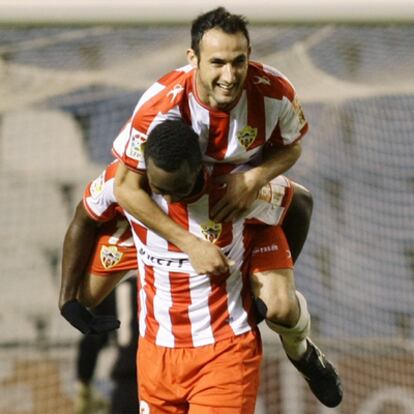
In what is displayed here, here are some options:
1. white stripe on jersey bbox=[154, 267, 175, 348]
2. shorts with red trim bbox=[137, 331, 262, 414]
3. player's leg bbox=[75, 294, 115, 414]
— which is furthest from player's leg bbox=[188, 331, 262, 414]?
player's leg bbox=[75, 294, 115, 414]

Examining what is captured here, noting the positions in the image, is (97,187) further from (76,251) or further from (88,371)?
(88,371)

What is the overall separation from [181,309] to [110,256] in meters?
0.34

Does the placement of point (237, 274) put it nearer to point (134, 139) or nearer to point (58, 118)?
point (134, 139)

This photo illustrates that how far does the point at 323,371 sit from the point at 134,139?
1053mm

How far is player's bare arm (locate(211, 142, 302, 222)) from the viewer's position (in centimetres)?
331

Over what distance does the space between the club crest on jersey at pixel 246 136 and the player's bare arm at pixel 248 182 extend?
70mm

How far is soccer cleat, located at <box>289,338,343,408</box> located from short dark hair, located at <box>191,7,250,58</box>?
1.08 meters

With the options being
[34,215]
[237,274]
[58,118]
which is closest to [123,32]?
[58,118]

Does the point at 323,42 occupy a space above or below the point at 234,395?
above

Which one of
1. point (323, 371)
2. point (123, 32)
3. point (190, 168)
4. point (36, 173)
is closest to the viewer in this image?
point (190, 168)

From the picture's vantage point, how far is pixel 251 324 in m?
3.59

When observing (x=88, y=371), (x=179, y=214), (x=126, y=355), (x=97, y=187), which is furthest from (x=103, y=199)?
(x=88, y=371)

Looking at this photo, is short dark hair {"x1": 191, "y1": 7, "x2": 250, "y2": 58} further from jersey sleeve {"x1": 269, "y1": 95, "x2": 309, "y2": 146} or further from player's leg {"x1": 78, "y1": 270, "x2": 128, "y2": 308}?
player's leg {"x1": 78, "y1": 270, "x2": 128, "y2": 308}

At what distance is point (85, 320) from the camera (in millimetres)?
3732
